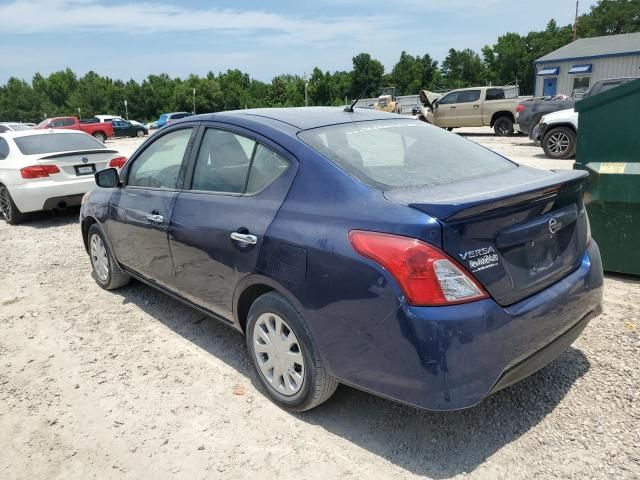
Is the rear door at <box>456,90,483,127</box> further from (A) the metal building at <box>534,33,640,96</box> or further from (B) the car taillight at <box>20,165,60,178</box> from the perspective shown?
(A) the metal building at <box>534,33,640,96</box>

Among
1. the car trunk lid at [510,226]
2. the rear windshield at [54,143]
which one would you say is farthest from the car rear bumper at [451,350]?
the rear windshield at [54,143]

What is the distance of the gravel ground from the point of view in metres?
2.52

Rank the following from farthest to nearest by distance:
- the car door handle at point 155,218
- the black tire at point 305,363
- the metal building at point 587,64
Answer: the metal building at point 587,64
the car door handle at point 155,218
the black tire at point 305,363

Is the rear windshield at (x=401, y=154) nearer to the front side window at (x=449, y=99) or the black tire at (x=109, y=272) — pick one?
the black tire at (x=109, y=272)

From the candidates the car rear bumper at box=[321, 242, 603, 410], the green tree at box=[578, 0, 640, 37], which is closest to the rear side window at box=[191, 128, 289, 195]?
the car rear bumper at box=[321, 242, 603, 410]

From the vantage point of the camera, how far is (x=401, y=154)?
9.98 ft

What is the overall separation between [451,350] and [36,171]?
7622mm

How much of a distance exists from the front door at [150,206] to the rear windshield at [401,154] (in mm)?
1270

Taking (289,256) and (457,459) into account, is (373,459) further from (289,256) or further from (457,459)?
(289,256)

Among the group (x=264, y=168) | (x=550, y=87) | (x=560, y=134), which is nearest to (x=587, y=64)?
(x=550, y=87)

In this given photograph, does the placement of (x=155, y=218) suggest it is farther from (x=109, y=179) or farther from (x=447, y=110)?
(x=447, y=110)

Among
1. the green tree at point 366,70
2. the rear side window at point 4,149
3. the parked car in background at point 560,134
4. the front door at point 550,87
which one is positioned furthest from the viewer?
the green tree at point 366,70

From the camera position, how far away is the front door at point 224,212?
291cm

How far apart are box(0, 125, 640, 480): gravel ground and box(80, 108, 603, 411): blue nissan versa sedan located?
304mm
